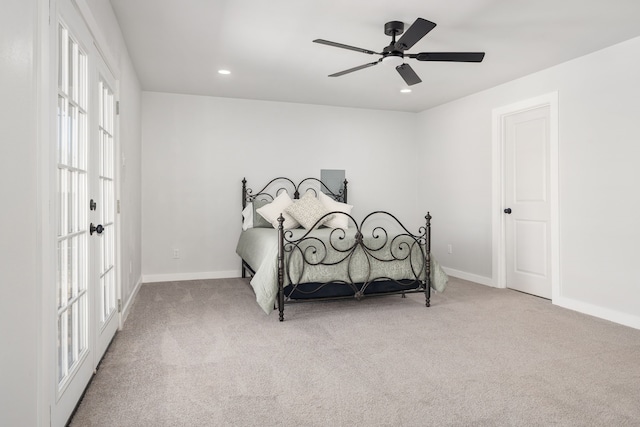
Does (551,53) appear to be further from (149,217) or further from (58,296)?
(149,217)

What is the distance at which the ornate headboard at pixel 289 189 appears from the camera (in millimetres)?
5531

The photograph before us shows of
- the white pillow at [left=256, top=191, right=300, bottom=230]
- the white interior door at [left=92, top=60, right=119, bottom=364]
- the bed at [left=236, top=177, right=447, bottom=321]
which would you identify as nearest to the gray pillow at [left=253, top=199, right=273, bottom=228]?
the white pillow at [left=256, top=191, right=300, bottom=230]

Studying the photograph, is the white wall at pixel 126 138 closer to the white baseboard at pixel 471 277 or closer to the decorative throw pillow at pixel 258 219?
the decorative throw pillow at pixel 258 219

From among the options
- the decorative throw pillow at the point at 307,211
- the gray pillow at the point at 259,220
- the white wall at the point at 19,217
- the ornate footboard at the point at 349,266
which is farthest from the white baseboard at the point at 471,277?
the white wall at the point at 19,217

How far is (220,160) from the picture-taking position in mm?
5426

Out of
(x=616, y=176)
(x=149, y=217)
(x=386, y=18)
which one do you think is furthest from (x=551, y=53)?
(x=149, y=217)

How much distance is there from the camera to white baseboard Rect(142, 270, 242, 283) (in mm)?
5145

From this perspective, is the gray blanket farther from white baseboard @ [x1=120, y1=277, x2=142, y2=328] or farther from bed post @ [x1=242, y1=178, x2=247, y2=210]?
bed post @ [x1=242, y1=178, x2=247, y2=210]

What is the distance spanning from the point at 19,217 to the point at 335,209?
4.17m

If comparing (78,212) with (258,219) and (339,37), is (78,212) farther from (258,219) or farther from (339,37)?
(258,219)

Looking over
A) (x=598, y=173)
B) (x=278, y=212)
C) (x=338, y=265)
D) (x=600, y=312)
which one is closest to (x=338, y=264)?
(x=338, y=265)

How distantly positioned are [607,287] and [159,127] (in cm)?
523

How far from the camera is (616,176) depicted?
11.7 feet

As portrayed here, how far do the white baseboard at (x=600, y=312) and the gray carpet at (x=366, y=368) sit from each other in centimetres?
12
